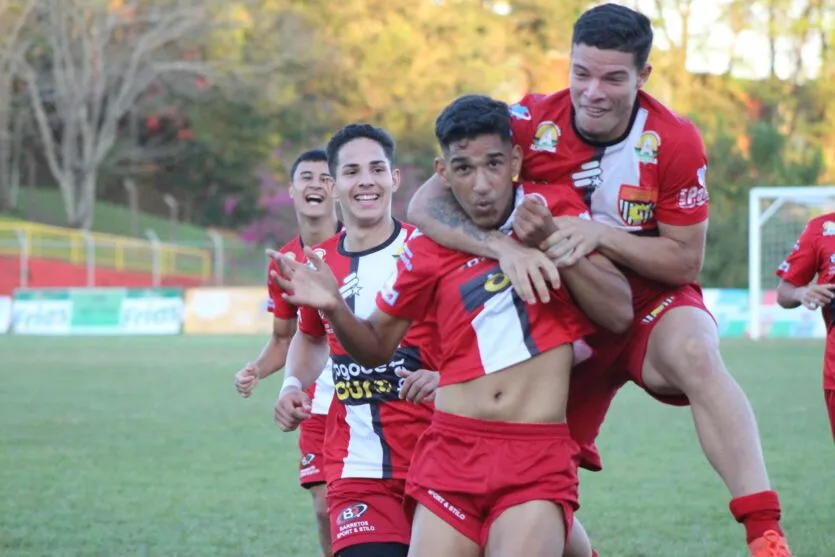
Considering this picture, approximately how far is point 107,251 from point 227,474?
28627 mm

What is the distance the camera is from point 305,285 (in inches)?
204

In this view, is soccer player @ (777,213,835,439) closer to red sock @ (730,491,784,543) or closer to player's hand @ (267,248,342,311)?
red sock @ (730,491,784,543)

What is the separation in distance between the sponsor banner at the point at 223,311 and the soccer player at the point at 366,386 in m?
26.8

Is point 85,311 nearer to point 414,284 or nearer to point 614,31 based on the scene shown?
point 414,284

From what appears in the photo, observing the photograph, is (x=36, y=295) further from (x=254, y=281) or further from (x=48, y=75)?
(x=48, y=75)

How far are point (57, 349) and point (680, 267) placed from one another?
2250 centimetres

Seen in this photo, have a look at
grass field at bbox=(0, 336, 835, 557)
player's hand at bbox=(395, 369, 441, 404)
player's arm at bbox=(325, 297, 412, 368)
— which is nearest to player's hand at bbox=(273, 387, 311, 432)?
player's hand at bbox=(395, 369, 441, 404)

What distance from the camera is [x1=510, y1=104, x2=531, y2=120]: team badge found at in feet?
17.9

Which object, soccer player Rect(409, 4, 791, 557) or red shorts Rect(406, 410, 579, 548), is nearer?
red shorts Rect(406, 410, 579, 548)

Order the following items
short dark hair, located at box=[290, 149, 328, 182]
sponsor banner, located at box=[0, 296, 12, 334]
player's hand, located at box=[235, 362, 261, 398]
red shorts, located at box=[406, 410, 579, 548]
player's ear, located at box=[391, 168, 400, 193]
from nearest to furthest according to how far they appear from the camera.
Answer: red shorts, located at box=[406, 410, 579, 548] < player's ear, located at box=[391, 168, 400, 193] < player's hand, located at box=[235, 362, 261, 398] < short dark hair, located at box=[290, 149, 328, 182] < sponsor banner, located at box=[0, 296, 12, 334]

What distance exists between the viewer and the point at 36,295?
1293 inches

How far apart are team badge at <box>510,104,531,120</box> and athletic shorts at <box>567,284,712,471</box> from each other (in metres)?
0.86

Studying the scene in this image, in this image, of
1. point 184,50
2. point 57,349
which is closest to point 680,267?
point 57,349

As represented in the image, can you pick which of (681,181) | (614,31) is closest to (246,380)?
(681,181)
